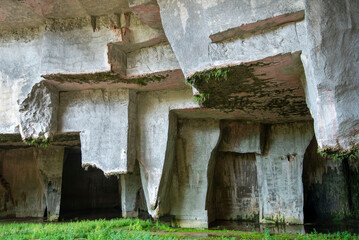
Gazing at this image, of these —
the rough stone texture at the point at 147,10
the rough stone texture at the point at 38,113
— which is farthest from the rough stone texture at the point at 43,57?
the rough stone texture at the point at 147,10

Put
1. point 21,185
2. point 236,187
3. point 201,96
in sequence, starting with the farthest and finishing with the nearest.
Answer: point 21,185 < point 236,187 < point 201,96

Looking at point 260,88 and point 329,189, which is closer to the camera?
point 260,88

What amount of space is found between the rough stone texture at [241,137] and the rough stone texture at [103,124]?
3.57 meters

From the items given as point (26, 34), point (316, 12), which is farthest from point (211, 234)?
point (26, 34)

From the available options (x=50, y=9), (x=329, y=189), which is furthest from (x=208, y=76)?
(x=329, y=189)

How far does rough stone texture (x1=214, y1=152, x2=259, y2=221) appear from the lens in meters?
11.3

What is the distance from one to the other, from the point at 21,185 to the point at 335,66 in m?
13.1

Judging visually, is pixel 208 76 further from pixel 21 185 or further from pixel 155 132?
pixel 21 185

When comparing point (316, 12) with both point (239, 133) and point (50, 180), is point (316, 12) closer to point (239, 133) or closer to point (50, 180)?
point (239, 133)

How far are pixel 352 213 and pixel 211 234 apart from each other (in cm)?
601

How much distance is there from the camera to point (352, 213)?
10.7 metres

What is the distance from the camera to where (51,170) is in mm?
12414

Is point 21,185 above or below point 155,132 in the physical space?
below

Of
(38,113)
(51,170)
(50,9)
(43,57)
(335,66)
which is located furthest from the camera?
(51,170)
